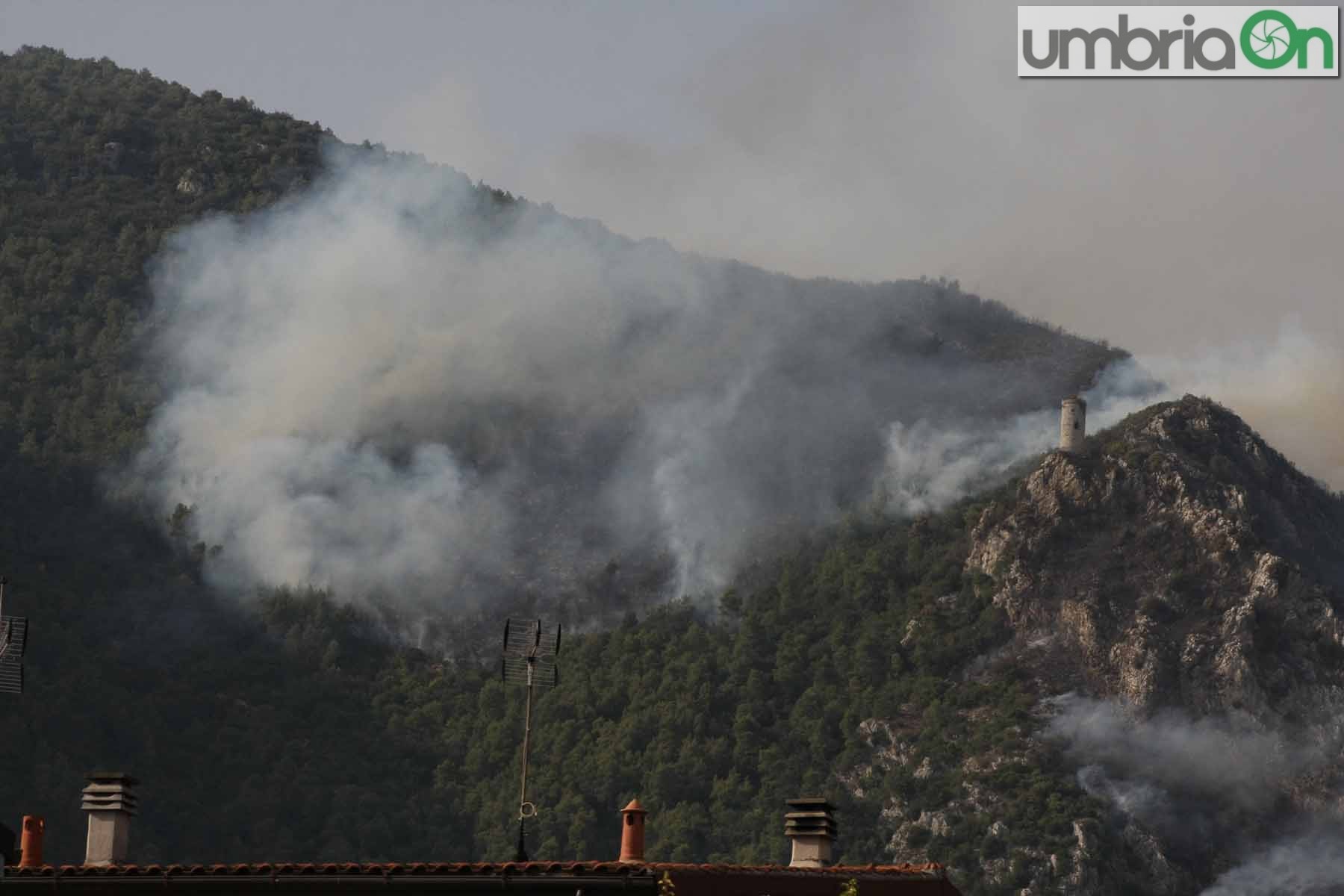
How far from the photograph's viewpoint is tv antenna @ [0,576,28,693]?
215 ft

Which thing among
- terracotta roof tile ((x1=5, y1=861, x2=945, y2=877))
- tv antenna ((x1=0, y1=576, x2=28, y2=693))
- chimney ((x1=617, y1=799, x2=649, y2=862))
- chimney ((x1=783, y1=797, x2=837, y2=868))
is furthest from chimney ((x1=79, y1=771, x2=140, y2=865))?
chimney ((x1=783, y1=797, x2=837, y2=868))

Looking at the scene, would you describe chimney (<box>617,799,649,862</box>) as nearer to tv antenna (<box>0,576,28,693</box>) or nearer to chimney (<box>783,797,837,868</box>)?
chimney (<box>783,797,837,868</box>)

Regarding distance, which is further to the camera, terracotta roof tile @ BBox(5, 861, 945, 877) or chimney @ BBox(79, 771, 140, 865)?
chimney @ BBox(79, 771, 140, 865)

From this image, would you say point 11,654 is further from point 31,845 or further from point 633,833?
point 633,833

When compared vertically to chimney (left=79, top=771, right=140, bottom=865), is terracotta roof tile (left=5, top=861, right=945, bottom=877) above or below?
below

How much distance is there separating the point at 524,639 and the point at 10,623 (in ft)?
39.4

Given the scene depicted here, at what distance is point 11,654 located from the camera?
6762cm

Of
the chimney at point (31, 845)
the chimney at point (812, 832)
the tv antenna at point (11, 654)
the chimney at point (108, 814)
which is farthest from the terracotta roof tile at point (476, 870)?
the tv antenna at point (11, 654)

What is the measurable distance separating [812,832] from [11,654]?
828 inches

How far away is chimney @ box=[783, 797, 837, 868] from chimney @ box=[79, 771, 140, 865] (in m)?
14.6

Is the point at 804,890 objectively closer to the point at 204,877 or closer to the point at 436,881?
the point at 436,881

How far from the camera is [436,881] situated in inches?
2063

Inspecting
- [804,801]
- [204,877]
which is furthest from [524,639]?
[204,877]

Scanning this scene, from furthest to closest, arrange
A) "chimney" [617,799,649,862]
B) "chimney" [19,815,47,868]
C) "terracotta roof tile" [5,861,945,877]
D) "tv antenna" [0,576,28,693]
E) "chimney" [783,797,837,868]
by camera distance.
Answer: "tv antenna" [0,576,28,693] < "chimney" [19,815,47,868] < "chimney" [783,797,837,868] < "chimney" [617,799,649,862] < "terracotta roof tile" [5,861,945,877]
